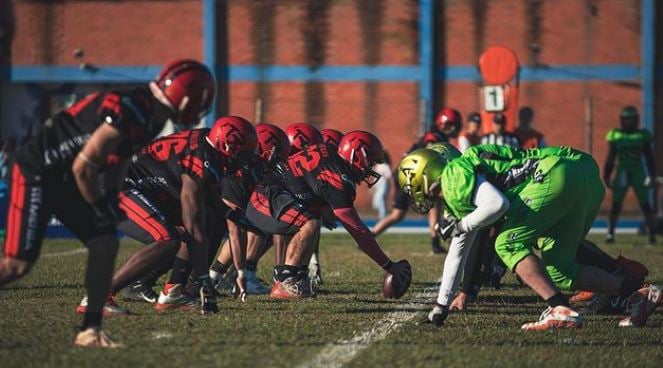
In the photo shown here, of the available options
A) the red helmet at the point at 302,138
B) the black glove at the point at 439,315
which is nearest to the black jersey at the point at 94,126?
the black glove at the point at 439,315

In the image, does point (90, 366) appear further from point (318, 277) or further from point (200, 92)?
point (318, 277)

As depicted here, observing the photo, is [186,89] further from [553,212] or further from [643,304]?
[643,304]

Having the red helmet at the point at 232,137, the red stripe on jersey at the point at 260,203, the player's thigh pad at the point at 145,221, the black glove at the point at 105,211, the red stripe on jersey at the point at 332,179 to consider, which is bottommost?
the red stripe on jersey at the point at 260,203

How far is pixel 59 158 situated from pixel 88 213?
36cm

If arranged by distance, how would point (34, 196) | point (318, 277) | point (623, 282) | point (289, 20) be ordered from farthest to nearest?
1. point (289, 20)
2. point (318, 277)
3. point (623, 282)
4. point (34, 196)

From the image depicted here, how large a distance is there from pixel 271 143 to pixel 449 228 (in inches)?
124

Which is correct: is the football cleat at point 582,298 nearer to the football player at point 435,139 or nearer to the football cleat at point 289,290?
the football cleat at point 289,290

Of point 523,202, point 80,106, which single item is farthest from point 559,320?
point 80,106

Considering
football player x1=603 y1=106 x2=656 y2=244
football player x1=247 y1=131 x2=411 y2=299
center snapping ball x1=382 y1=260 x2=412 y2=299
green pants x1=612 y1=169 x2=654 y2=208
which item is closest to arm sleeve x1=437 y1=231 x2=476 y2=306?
center snapping ball x1=382 y1=260 x2=412 y2=299

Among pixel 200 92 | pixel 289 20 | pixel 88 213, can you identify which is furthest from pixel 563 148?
pixel 289 20

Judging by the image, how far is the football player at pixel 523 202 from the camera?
7793 mm

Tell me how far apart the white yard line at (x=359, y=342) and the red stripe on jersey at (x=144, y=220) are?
163cm

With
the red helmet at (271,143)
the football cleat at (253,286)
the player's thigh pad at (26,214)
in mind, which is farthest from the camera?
the football cleat at (253,286)

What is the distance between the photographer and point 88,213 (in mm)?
7184
